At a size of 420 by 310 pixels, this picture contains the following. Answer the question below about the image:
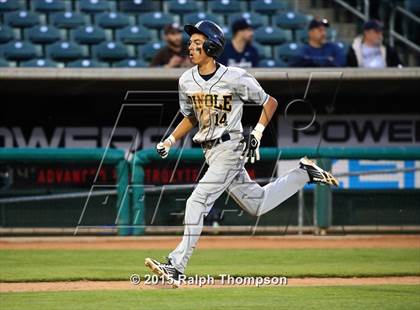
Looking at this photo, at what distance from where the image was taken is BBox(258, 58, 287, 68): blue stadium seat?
1492 centimetres

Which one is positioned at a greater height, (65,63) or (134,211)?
(65,63)

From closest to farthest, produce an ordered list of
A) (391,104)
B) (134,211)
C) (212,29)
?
(212,29) → (134,211) → (391,104)

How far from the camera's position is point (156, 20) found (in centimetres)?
1605

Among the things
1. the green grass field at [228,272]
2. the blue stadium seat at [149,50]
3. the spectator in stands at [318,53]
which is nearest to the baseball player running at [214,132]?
the green grass field at [228,272]

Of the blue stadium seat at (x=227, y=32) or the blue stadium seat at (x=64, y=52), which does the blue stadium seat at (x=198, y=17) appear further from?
the blue stadium seat at (x=64, y=52)

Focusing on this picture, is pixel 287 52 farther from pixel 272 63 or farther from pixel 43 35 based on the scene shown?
pixel 43 35

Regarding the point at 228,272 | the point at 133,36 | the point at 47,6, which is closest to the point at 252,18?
the point at 133,36

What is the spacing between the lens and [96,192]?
539 inches

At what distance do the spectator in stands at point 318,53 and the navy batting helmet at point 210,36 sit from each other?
6.02m

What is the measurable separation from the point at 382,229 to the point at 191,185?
275cm

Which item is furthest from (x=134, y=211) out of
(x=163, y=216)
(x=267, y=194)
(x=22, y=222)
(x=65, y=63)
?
(x=267, y=194)

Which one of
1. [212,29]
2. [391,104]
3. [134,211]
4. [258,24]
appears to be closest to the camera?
[212,29]

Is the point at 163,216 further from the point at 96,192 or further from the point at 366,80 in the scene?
→ the point at 366,80

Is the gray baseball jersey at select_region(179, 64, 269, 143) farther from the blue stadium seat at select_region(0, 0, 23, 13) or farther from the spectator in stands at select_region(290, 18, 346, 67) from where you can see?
the blue stadium seat at select_region(0, 0, 23, 13)
